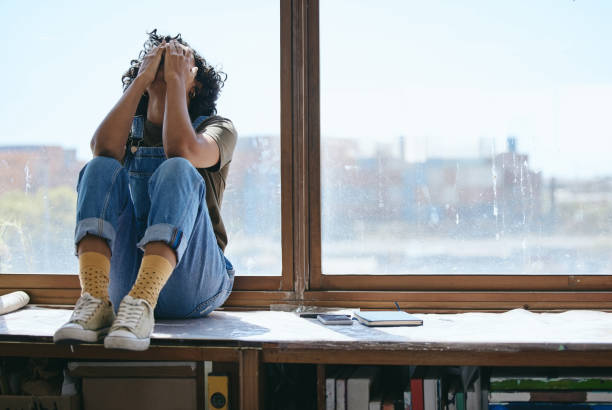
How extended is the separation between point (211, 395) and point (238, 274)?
24.0 inches

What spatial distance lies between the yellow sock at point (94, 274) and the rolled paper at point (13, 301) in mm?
665

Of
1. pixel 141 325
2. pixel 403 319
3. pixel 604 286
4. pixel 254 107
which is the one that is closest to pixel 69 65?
pixel 254 107

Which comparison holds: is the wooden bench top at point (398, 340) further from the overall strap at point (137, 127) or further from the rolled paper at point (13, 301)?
the overall strap at point (137, 127)

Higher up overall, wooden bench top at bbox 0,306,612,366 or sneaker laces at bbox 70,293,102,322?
sneaker laces at bbox 70,293,102,322

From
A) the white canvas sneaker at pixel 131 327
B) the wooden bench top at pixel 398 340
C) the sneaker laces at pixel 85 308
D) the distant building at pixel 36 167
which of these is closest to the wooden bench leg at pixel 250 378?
the wooden bench top at pixel 398 340

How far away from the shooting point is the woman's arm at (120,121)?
1589 millimetres

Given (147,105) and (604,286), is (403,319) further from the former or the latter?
(147,105)

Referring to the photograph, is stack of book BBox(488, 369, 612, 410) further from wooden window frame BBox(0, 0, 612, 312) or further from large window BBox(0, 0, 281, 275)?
large window BBox(0, 0, 281, 275)

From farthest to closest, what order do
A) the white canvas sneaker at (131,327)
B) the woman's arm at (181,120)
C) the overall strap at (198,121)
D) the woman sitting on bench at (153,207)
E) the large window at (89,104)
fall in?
the large window at (89,104), the overall strap at (198,121), the woman's arm at (181,120), the woman sitting on bench at (153,207), the white canvas sneaker at (131,327)

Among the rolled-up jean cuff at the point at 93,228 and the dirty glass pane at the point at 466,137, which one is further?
the dirty glass pane at the point at 466,137

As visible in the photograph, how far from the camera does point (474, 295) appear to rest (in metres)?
1.87

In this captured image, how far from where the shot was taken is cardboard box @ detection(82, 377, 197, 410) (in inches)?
57.6

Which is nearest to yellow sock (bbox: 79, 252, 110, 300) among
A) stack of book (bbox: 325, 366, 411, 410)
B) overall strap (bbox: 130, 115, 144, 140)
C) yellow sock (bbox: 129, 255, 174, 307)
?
yellow sock (bbox: 129, 255, 174, 307)

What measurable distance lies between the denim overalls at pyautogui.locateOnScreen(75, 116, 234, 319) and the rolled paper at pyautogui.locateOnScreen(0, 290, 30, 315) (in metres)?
0.53
